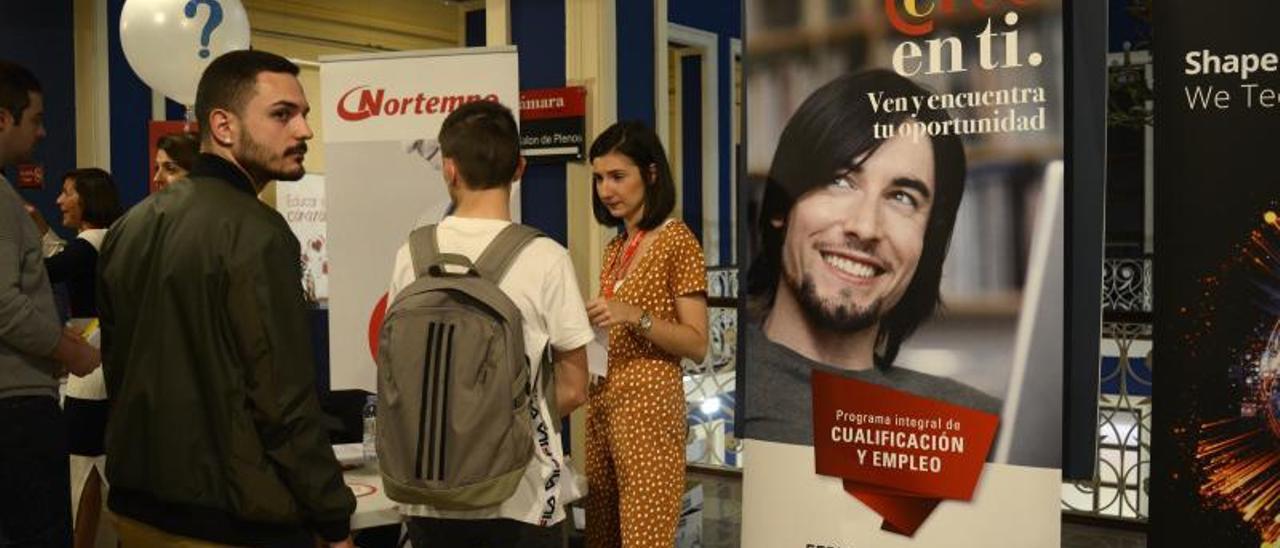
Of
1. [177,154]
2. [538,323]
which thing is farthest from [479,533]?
[177,154]

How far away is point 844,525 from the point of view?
2.50 meters

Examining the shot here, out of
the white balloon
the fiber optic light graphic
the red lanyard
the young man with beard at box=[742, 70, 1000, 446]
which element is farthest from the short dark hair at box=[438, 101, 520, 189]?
the white balloon

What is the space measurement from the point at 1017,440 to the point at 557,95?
2.61 metres

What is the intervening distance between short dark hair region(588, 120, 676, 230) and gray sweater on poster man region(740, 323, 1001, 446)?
0.34 meters

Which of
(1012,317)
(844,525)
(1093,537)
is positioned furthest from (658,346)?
(1093,537)

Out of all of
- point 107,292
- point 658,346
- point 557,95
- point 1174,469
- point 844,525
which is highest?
point 557,95

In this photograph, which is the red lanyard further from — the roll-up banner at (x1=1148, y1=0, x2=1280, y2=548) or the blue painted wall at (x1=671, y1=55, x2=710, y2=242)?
the blue painted wall at (x1=671, y1=55, x2=710, y2=242)

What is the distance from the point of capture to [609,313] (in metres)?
2.32

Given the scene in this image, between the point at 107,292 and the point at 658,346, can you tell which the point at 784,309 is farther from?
the point at 107,292

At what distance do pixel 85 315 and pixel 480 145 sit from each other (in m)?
1.32

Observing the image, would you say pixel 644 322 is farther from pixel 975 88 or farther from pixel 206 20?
pixel 206 20

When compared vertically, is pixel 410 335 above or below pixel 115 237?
below

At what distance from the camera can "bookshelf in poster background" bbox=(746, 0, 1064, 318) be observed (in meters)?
2.21

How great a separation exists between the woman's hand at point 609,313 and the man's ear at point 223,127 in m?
0.82
